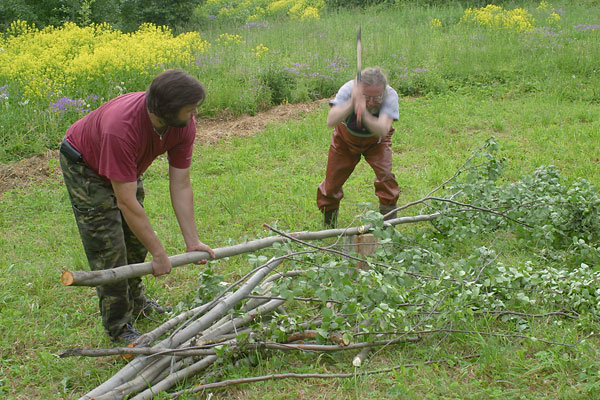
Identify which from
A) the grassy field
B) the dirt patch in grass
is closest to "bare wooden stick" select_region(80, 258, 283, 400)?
the grassy field

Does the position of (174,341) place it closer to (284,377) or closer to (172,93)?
(284,377)

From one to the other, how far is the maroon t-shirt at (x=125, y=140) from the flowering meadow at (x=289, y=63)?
181 inches

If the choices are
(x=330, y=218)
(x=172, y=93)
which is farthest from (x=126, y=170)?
(x=330, y=218)

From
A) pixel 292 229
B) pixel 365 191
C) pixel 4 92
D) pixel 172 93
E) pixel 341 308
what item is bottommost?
pixel 365 191

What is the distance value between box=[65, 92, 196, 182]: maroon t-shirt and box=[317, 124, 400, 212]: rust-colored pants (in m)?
1.95

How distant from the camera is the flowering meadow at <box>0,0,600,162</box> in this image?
8188 millimetres

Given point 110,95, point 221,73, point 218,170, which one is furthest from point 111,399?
point 221,73

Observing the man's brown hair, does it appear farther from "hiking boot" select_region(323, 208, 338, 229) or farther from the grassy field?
"hiking boot" select_region(323, 208, 338, 229)

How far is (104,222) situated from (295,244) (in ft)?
4.21

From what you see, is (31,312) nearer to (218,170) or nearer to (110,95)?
(218,170)

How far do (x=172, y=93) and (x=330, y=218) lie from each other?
294 cm

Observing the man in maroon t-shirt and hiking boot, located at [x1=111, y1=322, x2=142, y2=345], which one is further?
hiking boot, located at [x1=111, y1=322, x2=142, y2=345]

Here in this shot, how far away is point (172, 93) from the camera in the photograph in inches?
106

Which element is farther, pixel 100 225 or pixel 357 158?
pixel 357 158
